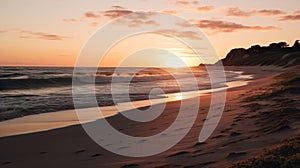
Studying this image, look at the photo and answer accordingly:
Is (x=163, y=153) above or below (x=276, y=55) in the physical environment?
below

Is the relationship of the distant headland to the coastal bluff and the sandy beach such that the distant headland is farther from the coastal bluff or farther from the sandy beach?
the sandy beach

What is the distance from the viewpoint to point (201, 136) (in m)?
6.79

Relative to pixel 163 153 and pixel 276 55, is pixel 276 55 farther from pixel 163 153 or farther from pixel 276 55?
pixel 163 153

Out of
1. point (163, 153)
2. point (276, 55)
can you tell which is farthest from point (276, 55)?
point (163, 153)

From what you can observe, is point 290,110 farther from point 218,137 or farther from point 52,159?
point 52,159

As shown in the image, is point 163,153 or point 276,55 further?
point 276,55

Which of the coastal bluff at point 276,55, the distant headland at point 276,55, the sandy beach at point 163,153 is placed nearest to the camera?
the sandy beach at point 163,153

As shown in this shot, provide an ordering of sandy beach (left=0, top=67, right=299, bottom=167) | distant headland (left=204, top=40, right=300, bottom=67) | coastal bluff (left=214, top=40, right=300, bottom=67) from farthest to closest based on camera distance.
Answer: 1. coastal bluff (left=214, top=40, right=300, bottom=67)
2. distant headland (left=204, top=40, right=300, bottom=67)
3. sandy beach (left=0, top=67, right=299, bottom=167)

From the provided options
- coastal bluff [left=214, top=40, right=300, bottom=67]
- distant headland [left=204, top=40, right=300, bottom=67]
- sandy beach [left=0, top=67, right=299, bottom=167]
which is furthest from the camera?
coastal bluff [left=214, top=40, right=300, bottom=67]

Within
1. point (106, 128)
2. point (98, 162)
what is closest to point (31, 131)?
point (106, 128)

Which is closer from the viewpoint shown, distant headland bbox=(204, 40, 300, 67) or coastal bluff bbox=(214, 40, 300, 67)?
distant headland bbox=(204, 40, 300, 67)

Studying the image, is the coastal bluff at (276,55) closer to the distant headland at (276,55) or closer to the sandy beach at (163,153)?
the distant headland at (276,55)

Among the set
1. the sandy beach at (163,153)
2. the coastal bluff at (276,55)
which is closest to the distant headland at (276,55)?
the coastal bluff at (276,55)

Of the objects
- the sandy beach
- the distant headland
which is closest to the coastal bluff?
the distant headland
